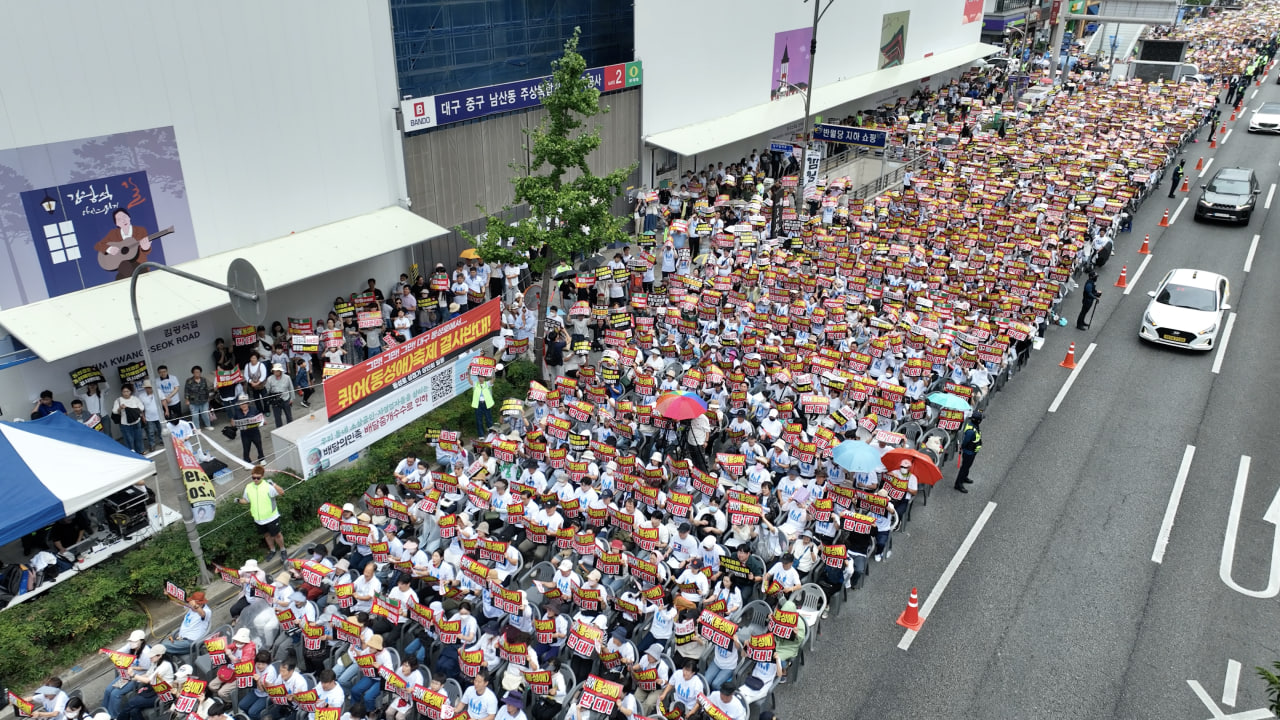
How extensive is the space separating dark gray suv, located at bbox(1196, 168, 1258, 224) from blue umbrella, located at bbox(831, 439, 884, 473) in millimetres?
24443

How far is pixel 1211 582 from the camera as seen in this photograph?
12977 millimetres

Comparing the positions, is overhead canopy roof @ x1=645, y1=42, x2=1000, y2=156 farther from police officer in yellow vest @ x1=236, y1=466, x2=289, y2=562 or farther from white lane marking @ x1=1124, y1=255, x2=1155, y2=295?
police officer in yellow vest @ x1=236, y1=466, x2=289, y2=562

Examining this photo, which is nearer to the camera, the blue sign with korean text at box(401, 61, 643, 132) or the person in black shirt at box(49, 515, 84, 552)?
the person in black shirt at box(49, 515, 84, 552)

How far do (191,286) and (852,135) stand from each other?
2125cm

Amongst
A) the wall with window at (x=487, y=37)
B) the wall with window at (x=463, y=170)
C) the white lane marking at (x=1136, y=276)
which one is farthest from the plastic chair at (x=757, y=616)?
the white lane marking at (x=1136, y=276)

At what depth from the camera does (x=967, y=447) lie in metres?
14.9

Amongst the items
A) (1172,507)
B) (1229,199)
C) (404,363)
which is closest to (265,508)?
(404,363)

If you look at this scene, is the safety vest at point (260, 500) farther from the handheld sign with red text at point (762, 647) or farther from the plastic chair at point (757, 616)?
the handheld sign with red text at point (762, 647)

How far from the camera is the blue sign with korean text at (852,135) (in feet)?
91.3

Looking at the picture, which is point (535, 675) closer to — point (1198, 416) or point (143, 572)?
point (143, 572)

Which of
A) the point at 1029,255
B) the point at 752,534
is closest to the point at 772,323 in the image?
the point at 752,534

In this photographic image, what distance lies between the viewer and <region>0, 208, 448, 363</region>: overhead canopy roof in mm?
14242

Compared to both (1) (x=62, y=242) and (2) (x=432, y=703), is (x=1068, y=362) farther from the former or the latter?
(1) (x=62, y=242)

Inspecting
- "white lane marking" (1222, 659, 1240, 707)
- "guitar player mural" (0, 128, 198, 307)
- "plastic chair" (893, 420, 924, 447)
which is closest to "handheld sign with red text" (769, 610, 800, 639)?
"white lane marking" (1222, 659, 1240, 707)
